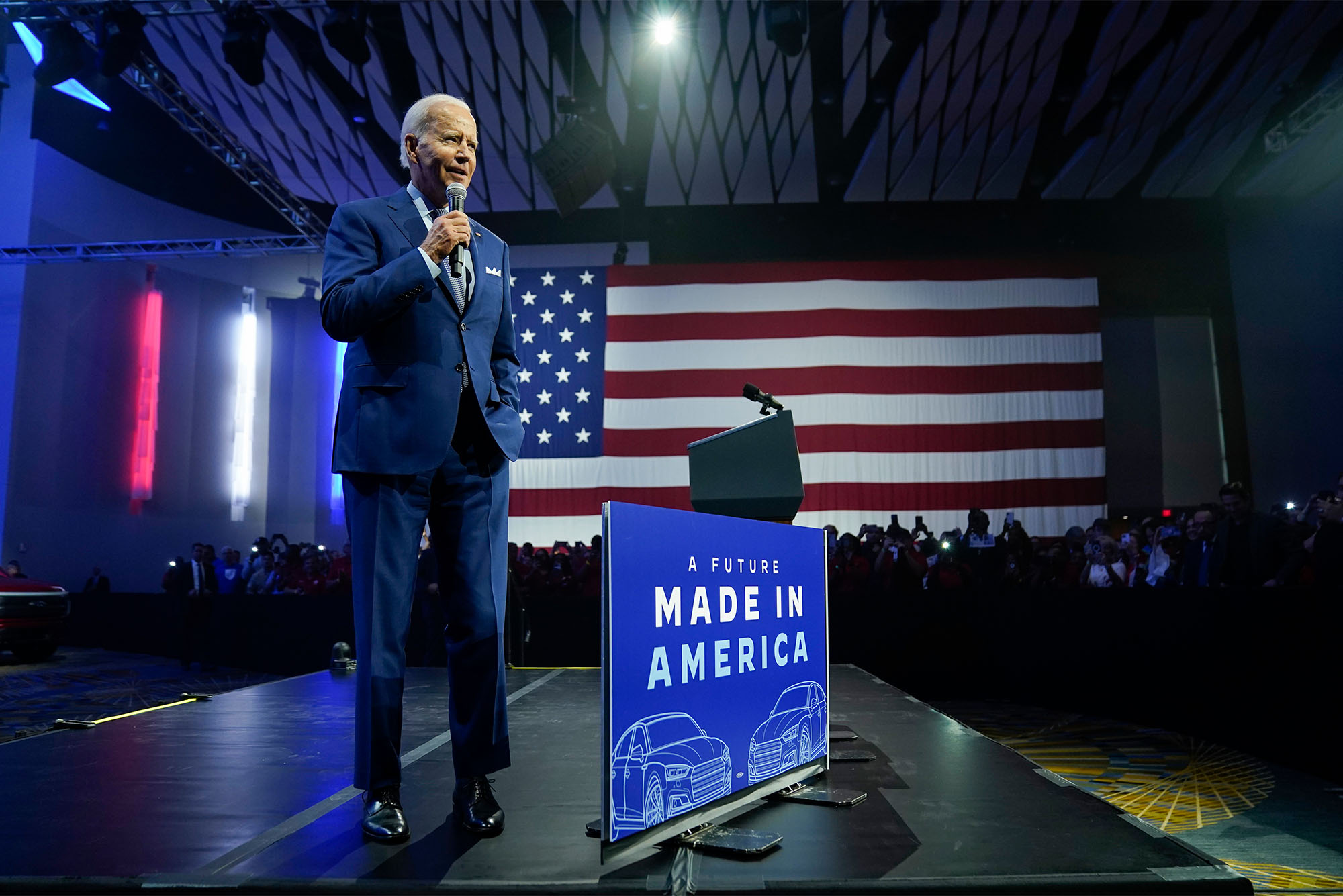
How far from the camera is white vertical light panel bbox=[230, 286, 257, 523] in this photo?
12.2 meters

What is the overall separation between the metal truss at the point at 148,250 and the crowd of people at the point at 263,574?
3.56 metres

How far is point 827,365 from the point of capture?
10039 mm

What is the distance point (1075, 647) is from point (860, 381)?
5308 millimetres

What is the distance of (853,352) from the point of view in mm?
10078

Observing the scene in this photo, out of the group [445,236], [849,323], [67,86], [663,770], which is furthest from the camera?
[67,86]

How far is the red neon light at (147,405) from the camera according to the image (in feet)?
37.0

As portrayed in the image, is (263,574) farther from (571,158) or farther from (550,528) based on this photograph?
(571,158)

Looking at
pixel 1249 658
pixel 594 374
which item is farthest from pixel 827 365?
pixel 1249 658

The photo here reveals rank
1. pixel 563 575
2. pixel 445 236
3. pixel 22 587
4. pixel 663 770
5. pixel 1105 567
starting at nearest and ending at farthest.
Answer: pixel 663 770 < pixel 445 236 < pixel 1105 567 < pixel 22 587 < pixel 563 575

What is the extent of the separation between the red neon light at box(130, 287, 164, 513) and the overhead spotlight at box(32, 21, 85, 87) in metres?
4.74

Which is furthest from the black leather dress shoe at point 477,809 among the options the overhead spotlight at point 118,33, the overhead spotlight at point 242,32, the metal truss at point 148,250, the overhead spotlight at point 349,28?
the metal truss at point 148,250

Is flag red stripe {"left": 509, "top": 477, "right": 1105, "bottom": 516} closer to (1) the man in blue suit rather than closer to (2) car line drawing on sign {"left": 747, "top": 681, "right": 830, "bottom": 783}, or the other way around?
(2) car line drawing on sign {"left": 747, "top": 681, "right": 830, "bottom": 783}

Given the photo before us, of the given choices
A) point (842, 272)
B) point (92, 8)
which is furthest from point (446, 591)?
point (842, 272)

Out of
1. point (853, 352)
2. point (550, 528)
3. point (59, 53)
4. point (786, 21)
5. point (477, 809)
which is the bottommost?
point (477, 809)
